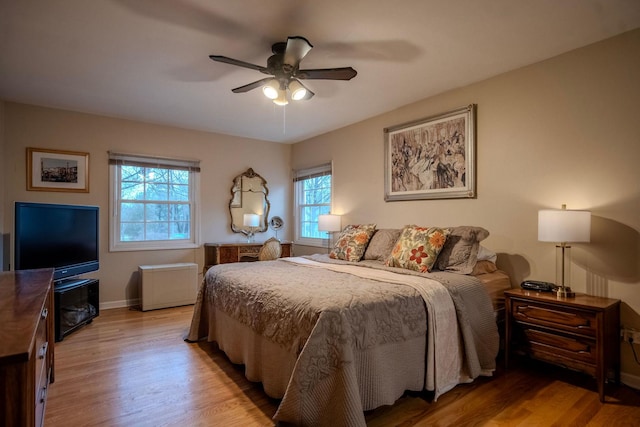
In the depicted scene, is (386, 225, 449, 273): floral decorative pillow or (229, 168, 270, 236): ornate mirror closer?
(386, 225, 449, 273): floral decorative pillow

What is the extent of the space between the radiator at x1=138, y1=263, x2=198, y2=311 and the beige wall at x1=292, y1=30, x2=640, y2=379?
316cm

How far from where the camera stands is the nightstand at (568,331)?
2.12m

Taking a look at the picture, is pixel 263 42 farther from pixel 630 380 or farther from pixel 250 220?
pixel 630 380

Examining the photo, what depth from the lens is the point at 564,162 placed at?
8.68 feet

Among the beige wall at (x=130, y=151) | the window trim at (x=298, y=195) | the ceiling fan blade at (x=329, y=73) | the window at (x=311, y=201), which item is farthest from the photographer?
the window at (x=311, y=201)

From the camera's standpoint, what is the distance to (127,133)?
4.44 m

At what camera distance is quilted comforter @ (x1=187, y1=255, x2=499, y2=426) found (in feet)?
5.48

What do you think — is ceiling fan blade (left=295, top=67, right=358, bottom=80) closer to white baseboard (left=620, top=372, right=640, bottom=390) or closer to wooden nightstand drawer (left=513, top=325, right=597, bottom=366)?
wooden nightstand drawer (left=513, top=325, right=597, bottom=366)

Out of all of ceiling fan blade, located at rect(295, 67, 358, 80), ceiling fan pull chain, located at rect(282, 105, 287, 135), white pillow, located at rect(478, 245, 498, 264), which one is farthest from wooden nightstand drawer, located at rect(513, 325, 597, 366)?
ceiling fan pull chain, located at rect(282, 105, 287, 135)

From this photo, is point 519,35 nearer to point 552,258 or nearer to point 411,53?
point 411,53

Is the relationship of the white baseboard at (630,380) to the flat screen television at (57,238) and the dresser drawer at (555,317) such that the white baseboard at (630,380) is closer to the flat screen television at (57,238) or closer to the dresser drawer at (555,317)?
the dresser drawer at (555,317)

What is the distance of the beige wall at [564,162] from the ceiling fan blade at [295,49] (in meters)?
1.37

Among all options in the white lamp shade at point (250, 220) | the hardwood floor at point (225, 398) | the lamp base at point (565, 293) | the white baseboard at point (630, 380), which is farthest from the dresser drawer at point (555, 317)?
the white lamp shade at point (250, 220)

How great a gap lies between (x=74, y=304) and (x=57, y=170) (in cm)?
166
